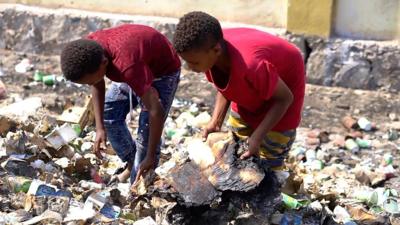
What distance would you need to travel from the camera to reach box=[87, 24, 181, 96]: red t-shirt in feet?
11.5

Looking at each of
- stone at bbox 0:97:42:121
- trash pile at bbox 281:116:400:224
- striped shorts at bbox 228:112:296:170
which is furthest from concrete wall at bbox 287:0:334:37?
striped shorts at bbox 228:112:296:170

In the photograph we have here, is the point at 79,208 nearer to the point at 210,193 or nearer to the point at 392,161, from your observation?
the point at 210,193

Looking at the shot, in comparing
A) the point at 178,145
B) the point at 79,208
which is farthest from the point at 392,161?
the point at 79,208

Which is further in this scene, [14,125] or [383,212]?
[14,125]

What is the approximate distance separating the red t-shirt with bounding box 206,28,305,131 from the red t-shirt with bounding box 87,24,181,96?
1.14ft

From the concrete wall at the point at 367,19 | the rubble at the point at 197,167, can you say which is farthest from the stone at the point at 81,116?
the concrete wall at the point at 367,19

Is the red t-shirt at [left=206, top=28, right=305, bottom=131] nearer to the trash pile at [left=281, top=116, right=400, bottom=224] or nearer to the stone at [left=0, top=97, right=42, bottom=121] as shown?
the trash pile at [left=281, top=116, right=400, bottom=224]

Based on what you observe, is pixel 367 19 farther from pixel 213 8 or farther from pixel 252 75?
pixel 252 75

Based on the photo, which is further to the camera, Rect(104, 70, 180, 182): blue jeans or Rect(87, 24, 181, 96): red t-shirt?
Rect(104, 70, 180, 182): blue jeans

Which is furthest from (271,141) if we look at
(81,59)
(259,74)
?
(81,59)

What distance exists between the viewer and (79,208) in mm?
3639

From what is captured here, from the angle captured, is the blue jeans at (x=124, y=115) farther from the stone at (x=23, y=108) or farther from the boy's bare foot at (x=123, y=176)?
the stone at (x=23, y=108)

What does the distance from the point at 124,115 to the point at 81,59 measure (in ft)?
2.53

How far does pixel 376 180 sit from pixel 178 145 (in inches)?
55.5
